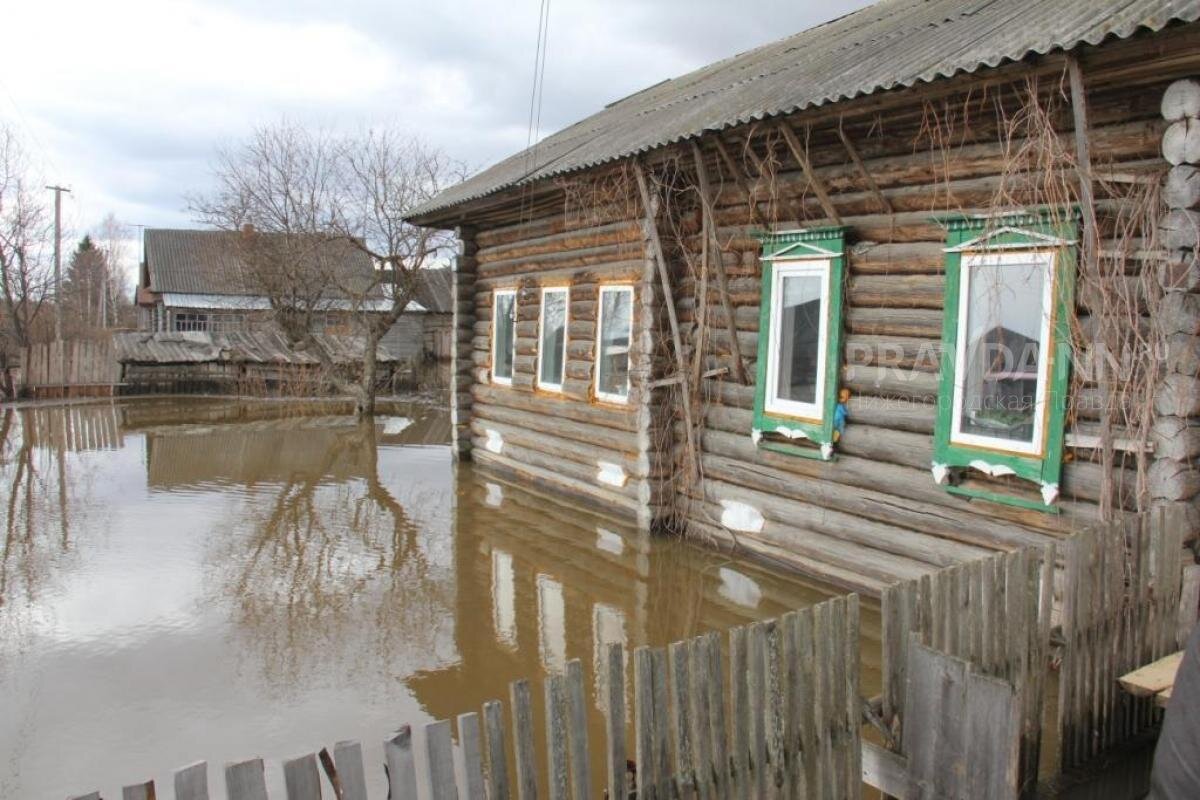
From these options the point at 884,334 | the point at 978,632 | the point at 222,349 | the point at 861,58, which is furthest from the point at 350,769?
the point at 222,349

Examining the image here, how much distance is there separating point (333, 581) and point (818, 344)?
15.1ft

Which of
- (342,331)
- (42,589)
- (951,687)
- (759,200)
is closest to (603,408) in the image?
(759,200)

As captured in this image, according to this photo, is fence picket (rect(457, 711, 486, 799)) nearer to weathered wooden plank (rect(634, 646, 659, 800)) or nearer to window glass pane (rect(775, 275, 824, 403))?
weathered wooden plank (rect(634, 646, 659, 800))

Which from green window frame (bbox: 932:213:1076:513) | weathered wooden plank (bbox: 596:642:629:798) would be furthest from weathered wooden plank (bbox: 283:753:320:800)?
green window frame (bbox: 932:213:1076:513)

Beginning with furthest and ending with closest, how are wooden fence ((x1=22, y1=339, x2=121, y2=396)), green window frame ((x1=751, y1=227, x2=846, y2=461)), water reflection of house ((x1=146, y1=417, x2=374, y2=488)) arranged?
1. wooden fence ((x1=22, y1=339, x2=121, y2=396))
2. water reflection of house ((x1=146, y1=417, x2=374, y2=488))
3. green window frame ((x1=751, y1=227, x2=846, y2=461))

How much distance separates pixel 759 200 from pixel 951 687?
554cm

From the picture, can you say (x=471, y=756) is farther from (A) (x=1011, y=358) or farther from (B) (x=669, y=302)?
(B) (x=669, y=302)

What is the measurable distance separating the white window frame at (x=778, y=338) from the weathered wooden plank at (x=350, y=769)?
5500 mm

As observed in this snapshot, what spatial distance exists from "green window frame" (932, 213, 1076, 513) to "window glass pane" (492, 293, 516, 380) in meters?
7.42

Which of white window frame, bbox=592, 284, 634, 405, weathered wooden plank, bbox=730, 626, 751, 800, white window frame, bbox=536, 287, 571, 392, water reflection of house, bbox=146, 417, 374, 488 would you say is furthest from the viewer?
water reflection of house, bbox=146, 417, 374, 488

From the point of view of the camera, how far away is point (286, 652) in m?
5.70

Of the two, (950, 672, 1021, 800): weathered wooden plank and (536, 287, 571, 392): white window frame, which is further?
(536, 287, 571, 392): white window frame

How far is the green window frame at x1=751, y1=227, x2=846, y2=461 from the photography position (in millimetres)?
6918

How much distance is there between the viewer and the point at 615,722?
2.67m
